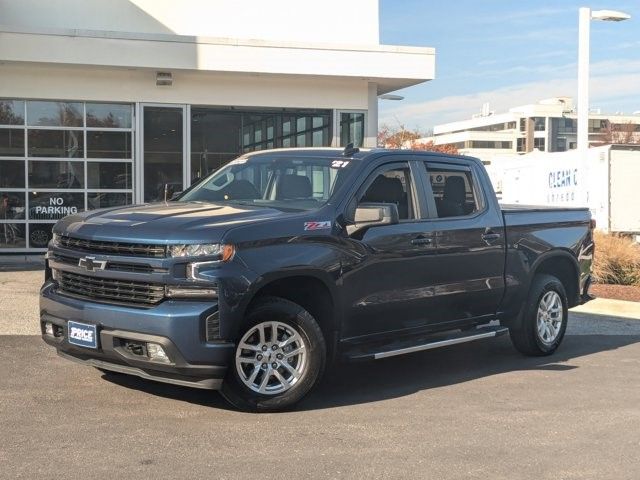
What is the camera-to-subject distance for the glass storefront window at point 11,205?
607 inches

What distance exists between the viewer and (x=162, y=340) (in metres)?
4.98

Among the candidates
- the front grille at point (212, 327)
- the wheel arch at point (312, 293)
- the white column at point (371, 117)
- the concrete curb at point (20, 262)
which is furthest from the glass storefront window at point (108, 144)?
the front grille at point (212, 327)

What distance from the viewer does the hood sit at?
201 inches

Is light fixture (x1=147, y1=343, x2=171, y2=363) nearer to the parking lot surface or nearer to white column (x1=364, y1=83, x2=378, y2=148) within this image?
the parking lot surface

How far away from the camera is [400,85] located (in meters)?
17.3

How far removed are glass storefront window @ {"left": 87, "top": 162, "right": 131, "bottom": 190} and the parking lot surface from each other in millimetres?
8776

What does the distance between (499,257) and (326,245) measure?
2.20 meters

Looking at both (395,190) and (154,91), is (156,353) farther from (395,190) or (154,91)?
(154,91)

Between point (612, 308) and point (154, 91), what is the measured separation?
1013cm

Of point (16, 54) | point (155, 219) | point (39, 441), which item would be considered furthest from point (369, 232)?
point (16, 54)

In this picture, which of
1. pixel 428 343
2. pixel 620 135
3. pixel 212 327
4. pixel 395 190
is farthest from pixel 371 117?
pixel 620 135

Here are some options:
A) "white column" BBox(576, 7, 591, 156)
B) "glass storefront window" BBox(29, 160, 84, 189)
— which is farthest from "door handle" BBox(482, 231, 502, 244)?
"glass storefront window" BBox(29, 160, 84, 189)

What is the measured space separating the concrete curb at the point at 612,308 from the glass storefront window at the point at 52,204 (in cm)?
1032

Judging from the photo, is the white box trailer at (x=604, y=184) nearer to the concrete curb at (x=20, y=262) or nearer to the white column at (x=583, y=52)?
the white column at (x=583, y=52)
